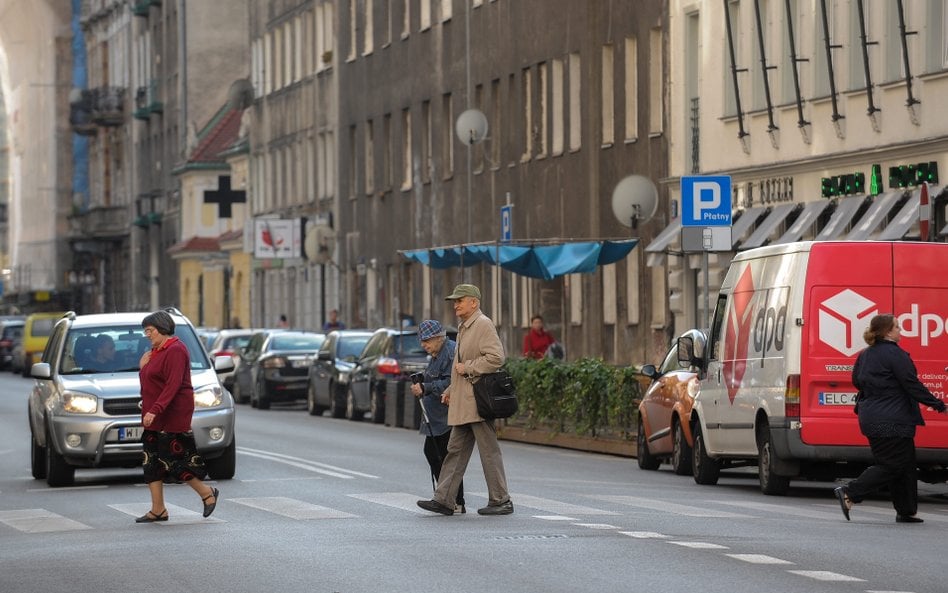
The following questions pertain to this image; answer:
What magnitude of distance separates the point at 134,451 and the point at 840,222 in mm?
15148

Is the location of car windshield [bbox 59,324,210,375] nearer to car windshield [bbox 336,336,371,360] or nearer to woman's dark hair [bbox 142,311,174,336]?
woman's dark hair [bbox 142,311,174,336]

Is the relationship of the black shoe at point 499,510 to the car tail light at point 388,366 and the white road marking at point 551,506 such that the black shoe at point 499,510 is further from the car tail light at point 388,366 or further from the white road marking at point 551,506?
the car tail light at point 388,366

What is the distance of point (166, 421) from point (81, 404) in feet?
18.3

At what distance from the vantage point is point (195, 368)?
25562 millimetres

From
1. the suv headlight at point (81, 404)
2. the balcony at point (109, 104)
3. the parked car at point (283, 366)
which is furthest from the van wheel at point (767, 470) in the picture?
the balcony at point (109, 104)

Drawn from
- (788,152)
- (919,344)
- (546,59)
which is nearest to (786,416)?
(919,344)

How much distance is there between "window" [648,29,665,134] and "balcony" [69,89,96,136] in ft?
228

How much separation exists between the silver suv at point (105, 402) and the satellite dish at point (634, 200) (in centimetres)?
703

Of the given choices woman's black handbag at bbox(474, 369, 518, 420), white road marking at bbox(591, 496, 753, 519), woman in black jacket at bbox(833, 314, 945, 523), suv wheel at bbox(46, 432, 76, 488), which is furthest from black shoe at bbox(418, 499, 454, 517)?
suv wheel at bbox(46, 432, 76, 488)

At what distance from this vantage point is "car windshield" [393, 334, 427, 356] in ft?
133

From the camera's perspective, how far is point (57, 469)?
82.1ft

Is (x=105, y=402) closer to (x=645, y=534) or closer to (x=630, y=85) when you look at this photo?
(x=645, y=534)

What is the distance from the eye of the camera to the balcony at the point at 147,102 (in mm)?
104750

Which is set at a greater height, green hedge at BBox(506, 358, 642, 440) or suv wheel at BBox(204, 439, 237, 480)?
green hedge at BBox(506, 358, 642, 440)
